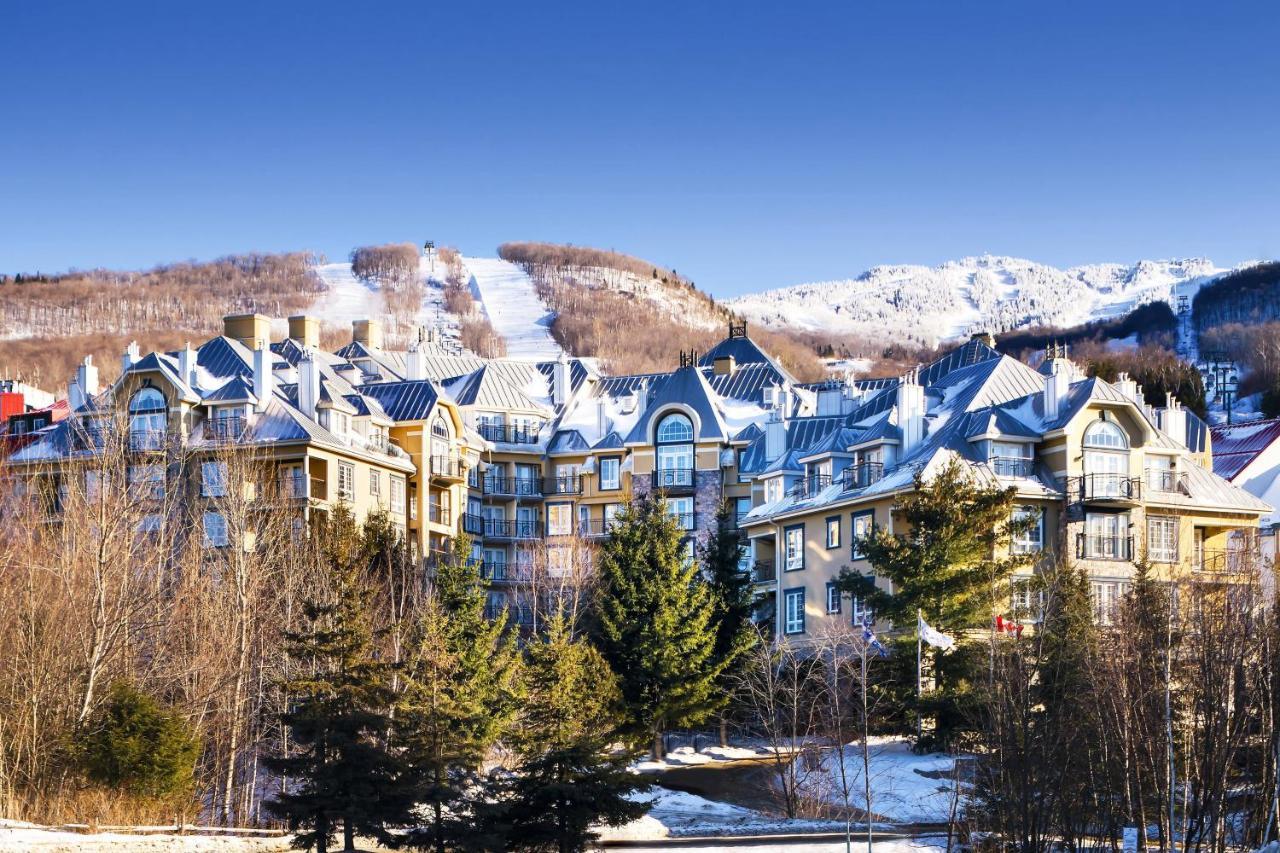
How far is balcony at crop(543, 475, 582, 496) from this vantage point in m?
105

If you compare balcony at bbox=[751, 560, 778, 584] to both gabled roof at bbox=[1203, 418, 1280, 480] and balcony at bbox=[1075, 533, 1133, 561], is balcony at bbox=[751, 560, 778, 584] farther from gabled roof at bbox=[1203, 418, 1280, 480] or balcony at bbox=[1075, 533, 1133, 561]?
gabled roof at bbox=[1203, 418, 1280, 480]

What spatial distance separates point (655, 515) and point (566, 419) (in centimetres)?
3371

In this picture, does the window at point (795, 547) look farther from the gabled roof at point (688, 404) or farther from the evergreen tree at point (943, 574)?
the gabled roof at point (688, 404)

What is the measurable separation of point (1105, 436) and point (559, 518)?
3586 centimetres

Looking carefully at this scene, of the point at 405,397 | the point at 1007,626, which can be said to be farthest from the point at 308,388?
the point at 1007,626

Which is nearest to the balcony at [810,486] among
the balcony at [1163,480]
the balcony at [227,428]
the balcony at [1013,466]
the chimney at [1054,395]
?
the balcony at [1013,466]

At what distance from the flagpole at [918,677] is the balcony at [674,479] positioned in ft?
106

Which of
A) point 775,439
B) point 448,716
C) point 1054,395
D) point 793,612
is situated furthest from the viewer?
point 775,439

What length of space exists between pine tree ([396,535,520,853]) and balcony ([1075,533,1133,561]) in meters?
27.8

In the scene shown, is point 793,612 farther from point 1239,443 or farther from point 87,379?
point 87,379

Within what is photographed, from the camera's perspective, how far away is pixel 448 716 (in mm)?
50062

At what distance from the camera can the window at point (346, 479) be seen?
88000mm

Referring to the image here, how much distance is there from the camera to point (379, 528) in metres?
78.3

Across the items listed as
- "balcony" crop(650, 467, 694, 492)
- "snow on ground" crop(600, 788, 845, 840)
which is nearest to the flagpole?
"snow on ground" crop(600, 788, 845, 840)
